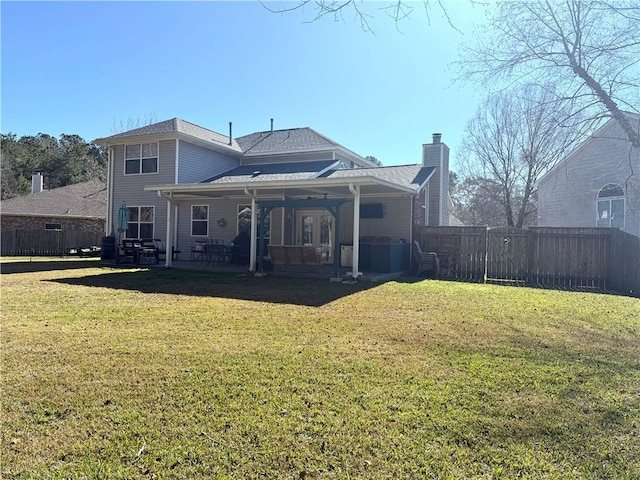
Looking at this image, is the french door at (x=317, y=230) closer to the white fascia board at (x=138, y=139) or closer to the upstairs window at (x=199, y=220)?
the upstairs window at (x=199, y=220)

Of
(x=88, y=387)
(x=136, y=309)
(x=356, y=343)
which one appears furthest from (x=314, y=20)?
(x=136, y=309)

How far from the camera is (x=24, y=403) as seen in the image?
10.5 feet

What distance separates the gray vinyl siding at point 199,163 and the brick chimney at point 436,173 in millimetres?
8590

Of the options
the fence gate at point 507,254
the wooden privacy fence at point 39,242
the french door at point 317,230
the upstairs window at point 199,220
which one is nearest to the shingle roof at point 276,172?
the french door at point 317,230

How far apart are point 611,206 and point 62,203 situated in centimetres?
2808

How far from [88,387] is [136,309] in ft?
11.8

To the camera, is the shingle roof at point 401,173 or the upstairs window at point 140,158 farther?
the upstairs window at point 140,158

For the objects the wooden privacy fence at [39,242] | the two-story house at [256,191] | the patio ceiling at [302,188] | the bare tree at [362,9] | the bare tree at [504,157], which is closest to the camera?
the bare tree at [362,9]

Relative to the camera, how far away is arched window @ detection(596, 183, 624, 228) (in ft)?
52.3

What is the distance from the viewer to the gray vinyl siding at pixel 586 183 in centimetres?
1525

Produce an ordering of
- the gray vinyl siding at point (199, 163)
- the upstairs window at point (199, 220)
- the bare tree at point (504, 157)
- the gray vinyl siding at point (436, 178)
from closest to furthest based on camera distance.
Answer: the gray vinyl siding at point (199, 163)
the gray vinyl siding at point (436, 178)
the upstairs window at point (199, 220)
the bare tree at point (504, 157)

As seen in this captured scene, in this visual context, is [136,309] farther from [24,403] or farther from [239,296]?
[24,403]

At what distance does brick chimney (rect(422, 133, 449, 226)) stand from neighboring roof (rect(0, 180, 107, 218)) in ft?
62.6

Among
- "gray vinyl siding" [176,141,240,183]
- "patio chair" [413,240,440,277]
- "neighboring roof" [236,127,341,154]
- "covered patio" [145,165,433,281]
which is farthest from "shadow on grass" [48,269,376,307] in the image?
A: "neighboring roof" [236,127,341,154]
